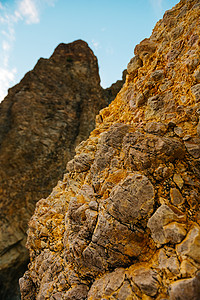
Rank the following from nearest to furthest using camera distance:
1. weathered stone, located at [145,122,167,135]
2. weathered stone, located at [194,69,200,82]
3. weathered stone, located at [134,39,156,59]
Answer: weathered stone, located at [194,69,200,82] < weathered stone, located at [145,122,167,135] < weathered stone, located at [134,39,156,59]

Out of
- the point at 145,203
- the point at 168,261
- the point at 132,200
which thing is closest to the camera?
the point at 168,261

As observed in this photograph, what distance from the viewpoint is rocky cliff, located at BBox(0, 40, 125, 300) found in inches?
937

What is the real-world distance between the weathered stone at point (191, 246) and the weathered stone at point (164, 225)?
0.19 meters

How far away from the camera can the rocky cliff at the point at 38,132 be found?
78.1ft

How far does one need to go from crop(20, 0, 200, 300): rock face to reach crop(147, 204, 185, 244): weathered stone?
3 centimetres

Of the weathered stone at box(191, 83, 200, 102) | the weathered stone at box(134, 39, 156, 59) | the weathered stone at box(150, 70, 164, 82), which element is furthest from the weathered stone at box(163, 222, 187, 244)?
the weathered stone at box(134, 39, 156, 59)

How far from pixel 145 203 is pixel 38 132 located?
27.1 meters

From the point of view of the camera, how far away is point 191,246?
14.1 ft

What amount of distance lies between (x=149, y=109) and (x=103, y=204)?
5.45 metres

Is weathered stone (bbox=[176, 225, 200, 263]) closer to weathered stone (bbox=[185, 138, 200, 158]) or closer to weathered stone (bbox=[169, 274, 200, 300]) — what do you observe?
weathered stone (bbox=[169, 274, 200, 300])

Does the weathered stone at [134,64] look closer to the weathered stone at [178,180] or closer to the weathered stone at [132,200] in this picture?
the weathered stone at [132,200]

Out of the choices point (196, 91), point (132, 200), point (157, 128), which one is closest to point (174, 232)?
point (132, 200)

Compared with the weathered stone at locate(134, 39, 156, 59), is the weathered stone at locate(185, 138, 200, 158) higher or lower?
lower

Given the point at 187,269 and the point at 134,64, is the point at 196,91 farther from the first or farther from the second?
the point at 187,269
